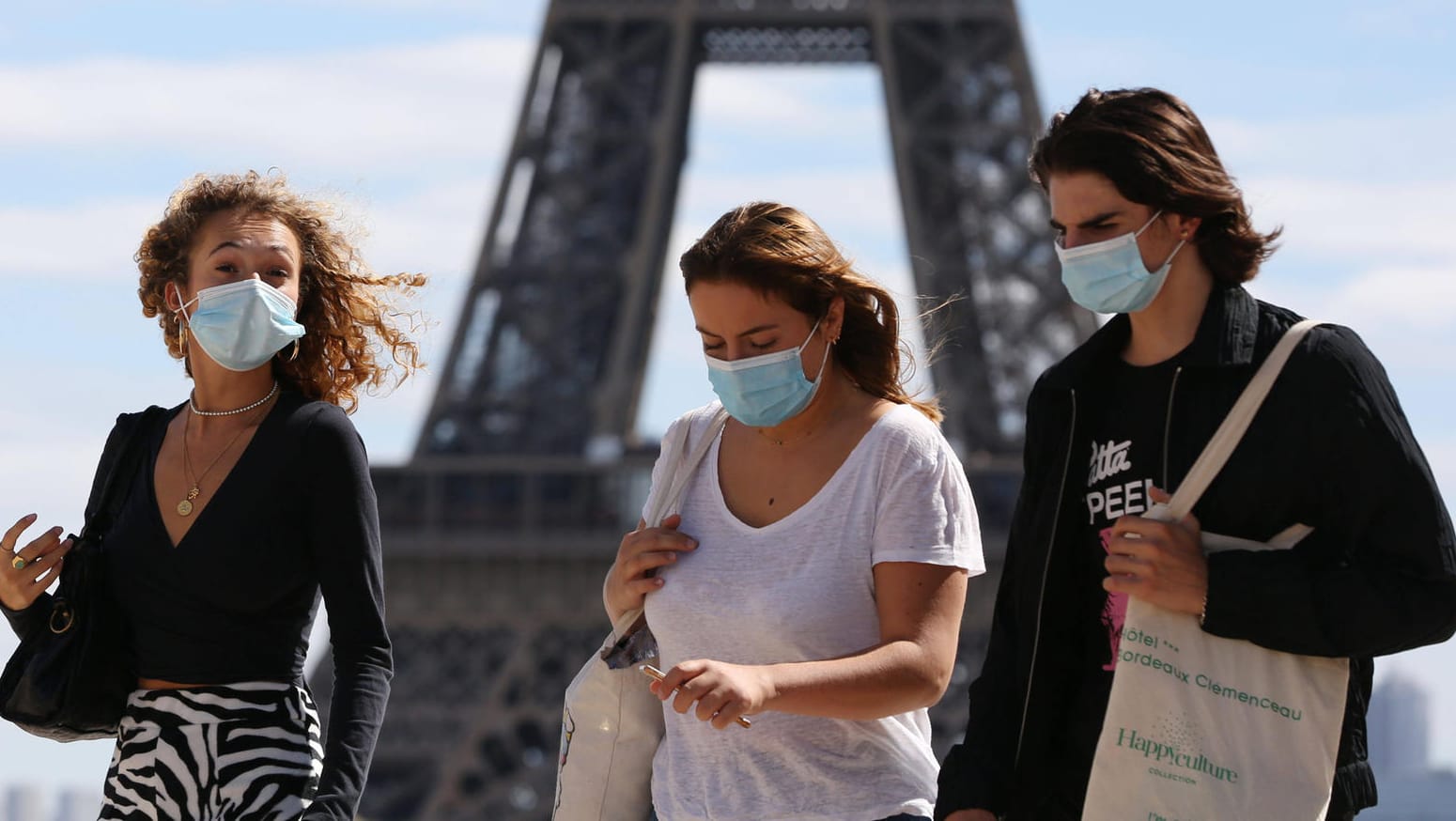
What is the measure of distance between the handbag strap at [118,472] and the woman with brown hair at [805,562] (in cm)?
100

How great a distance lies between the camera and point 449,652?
22.3 metres

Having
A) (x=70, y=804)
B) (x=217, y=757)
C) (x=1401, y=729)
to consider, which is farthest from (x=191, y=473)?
(x=1401, y=729)

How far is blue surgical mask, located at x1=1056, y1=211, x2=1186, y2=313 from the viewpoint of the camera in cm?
361

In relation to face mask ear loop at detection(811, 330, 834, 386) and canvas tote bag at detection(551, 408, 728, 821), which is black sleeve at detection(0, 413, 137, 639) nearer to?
canvas tote bag at detection(551, 408, 728, 821)

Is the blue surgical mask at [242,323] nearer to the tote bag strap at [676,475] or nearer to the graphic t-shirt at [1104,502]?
the tote bag strap at [676,475]

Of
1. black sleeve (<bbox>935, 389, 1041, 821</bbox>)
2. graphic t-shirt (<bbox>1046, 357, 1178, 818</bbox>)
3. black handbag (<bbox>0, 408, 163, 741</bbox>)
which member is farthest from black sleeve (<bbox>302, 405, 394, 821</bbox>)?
graphic t-shirt (<bbox>1046, 357, 1178, 818</bbox>)

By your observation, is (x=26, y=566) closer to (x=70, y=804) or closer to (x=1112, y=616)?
(x=1112, y=616)

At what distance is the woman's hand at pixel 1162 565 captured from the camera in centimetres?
342

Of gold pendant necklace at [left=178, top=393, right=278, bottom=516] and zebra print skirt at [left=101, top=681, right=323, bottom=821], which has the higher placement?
gold pendant necklace at [left=178, top=393, right=278, bottom=516]

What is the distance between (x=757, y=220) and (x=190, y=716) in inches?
53.1

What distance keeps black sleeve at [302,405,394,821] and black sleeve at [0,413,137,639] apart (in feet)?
1.47

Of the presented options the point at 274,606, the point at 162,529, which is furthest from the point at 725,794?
the point at 162,529

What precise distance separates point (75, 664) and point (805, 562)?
1.34 m

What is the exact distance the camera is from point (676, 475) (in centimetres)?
408
